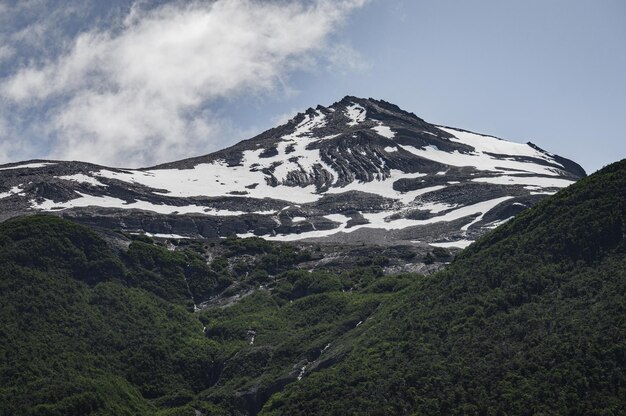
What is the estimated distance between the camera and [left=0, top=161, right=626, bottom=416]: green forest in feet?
194

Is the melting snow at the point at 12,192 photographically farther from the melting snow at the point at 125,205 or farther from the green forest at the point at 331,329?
the green forest at the point at 331,329

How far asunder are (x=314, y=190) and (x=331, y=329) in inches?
3320

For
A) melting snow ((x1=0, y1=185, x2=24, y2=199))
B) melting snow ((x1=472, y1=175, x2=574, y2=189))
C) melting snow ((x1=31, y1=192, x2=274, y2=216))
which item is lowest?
melting snow ((x1=472, y1=175, x2=574, y2=189))

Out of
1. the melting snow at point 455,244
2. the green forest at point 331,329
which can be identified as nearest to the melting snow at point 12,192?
the green forest at point 331,329

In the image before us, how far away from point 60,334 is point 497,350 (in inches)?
1568

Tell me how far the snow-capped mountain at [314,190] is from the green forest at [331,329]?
96.6 feet

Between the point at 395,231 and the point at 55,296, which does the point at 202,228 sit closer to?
the point at 395,231

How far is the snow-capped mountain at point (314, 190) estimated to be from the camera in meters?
136

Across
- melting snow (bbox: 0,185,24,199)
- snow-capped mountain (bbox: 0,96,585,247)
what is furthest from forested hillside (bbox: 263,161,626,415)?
melting snow (bbox: 0,185,24,199)

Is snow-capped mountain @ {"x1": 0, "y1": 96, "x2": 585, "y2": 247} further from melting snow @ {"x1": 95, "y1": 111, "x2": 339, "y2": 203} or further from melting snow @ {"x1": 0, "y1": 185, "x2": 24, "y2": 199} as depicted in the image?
melting snow @ {"x1": 0, "y1": 185, "x2": 24, "y2": 199}

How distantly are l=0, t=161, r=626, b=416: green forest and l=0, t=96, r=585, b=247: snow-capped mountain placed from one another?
29.4m

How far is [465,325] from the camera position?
6812 cm

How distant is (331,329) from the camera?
84188 millimetres

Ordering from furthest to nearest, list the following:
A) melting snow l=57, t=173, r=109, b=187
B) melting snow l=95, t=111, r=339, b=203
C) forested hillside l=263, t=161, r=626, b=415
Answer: melting snow l=95, t=111, r=339, b=203
melting snow l=57, t=173, r=109, b=187
forested hillside l=263, t=161, r=626, b=415
